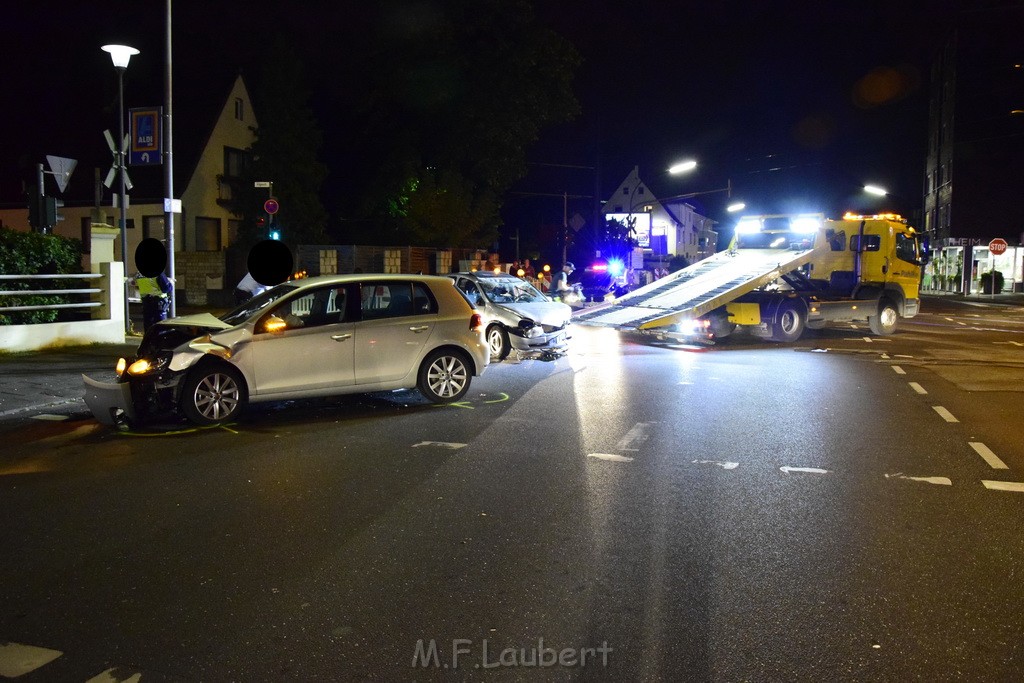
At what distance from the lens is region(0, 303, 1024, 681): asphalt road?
405 cm

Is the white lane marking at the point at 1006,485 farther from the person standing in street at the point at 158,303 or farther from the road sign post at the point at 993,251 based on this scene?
the road sign post at the point at 993,251

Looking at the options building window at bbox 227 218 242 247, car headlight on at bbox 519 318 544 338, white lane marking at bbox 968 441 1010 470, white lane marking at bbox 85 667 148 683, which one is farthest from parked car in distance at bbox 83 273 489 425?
building window at bbox 227 218 242 247

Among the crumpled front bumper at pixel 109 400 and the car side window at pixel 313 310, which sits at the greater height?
the car side window at pixel 313 310

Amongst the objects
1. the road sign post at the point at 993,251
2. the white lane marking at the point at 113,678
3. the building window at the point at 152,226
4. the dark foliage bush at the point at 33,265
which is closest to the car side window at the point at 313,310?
the white lane marking at the point at 113,678

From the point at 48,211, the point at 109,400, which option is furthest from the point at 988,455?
the point at 48,211

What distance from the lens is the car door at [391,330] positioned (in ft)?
33.9

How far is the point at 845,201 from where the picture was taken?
7006 centimetres

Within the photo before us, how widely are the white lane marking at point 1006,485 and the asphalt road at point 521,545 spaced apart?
149 millimetres

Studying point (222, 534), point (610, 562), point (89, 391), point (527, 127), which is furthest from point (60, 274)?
point (527, 127)

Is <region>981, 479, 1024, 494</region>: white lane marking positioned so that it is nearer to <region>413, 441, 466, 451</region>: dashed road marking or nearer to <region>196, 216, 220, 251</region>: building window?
<region>413, 441, 466, 451</region>: dashed road marking

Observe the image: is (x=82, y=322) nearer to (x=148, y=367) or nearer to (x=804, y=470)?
(x=148, y=367)

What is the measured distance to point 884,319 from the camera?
21781mm

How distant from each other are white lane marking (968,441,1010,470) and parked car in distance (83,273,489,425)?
5595 mm

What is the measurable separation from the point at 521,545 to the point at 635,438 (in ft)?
11.8
